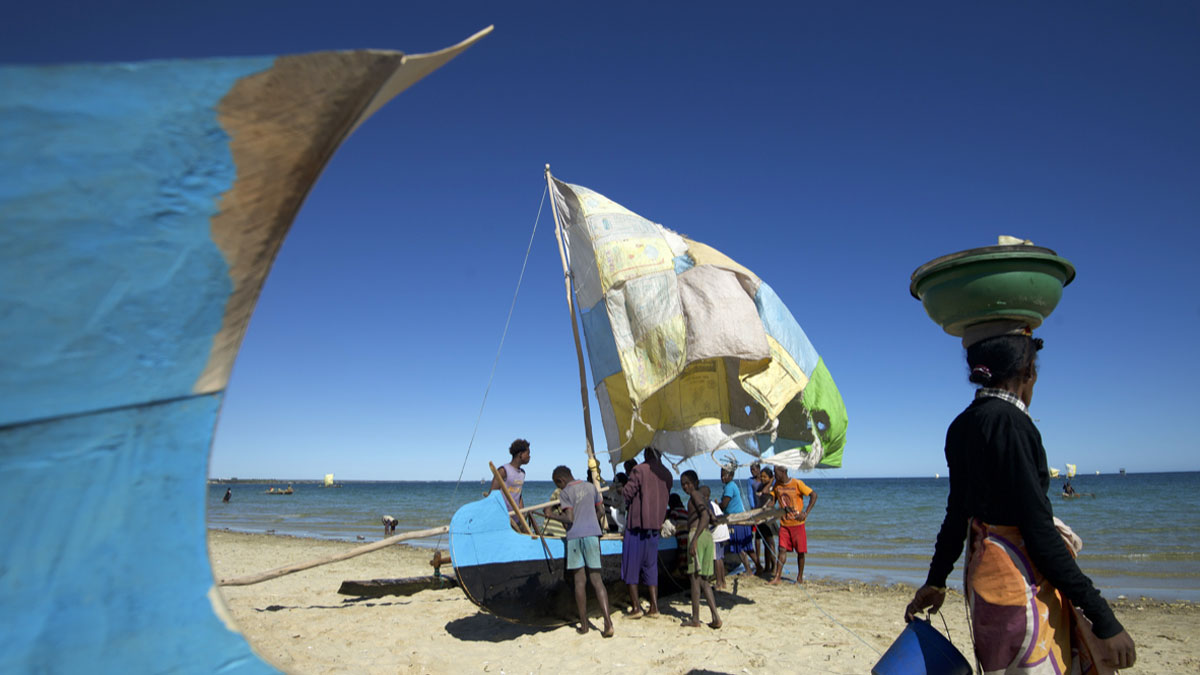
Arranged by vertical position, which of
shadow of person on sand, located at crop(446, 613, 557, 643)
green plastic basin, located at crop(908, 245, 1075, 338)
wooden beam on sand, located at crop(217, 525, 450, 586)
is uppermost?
green plastic basin, located at crop(908, 245, 1075, 338)

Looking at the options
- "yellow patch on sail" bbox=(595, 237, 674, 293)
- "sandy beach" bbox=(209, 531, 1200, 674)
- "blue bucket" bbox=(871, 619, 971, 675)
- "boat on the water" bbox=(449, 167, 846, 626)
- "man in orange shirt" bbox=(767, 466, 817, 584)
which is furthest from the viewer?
"man in orange shirt" bbox=(767, 466, 817, 584)

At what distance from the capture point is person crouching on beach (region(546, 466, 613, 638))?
21.2ft

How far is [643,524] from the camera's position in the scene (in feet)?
22.6

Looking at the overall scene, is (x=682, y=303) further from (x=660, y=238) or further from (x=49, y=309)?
(x=49, y=309)

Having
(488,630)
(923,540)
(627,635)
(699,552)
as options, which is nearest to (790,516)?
(699,552)

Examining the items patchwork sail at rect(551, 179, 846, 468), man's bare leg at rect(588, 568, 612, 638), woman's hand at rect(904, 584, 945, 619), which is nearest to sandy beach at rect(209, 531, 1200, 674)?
man's bare leg at rect(588, 568, 612, 638)

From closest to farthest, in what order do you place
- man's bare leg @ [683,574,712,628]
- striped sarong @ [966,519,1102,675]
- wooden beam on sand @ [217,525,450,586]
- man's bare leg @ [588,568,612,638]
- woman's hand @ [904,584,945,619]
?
striped sarong @ [966,519,1102,675]
woman's hand @ [904,584,945,619]
wooden beam on sand @ [217,525,450,586]
man's bare leg @ [588,568,612,638]
man's bare leg @ [683,574,712,628]

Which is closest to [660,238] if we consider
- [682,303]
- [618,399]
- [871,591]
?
[682,303]

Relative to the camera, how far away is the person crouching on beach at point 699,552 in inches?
273

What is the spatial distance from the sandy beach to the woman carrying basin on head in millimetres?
3406

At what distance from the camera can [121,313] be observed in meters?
1.43

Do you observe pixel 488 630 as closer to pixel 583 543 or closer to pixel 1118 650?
pixel 583 543

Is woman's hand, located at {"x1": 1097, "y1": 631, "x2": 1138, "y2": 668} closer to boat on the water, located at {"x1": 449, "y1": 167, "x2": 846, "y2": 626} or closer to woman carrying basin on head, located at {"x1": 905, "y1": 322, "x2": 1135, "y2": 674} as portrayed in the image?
woman carrying basin on head, located at {"x1": 905, "y1": 322, "x2": 1135, "y2": 674}

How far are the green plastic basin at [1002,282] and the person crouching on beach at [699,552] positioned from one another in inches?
187
